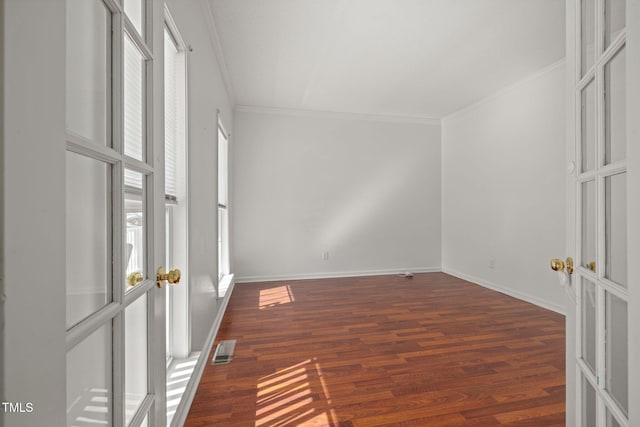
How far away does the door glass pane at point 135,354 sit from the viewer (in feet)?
2.82

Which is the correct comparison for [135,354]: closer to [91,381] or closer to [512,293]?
[91,381]

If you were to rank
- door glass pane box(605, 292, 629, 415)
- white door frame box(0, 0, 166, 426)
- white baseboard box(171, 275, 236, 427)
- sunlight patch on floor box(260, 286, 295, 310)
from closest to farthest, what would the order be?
white door frame box(0, 0, 166, 426) → door glass pane box(605, 292, 629, 415) → white baseboard box(171, 275, 236, 427) → sunlight patch on floor box(260, 286, 295, 310)

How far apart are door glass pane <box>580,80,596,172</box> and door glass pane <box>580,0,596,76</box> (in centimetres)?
8

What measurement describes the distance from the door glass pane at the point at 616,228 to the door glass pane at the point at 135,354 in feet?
4.46

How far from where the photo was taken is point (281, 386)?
5.99ft

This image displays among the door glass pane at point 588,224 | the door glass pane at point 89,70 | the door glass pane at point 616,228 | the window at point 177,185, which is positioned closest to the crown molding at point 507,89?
the door glass pane at point 588,224

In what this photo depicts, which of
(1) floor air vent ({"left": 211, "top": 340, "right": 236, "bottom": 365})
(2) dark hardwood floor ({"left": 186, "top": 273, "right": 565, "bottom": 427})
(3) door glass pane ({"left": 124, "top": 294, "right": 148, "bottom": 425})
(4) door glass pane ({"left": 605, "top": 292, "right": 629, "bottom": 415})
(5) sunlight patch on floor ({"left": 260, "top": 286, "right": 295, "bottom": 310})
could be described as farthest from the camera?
(5) sunlight patch on floor ({"left": 260, "top": 286, "right": 295, "bottom": 310})

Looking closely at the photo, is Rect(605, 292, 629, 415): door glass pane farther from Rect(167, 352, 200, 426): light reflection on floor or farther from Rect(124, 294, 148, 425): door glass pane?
Rect(167, 352, 200, 426): light reflection on floor

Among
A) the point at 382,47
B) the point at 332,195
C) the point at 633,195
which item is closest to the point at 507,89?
the point at 382,47

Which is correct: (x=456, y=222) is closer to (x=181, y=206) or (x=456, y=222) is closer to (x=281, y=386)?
(x=281, y=386)

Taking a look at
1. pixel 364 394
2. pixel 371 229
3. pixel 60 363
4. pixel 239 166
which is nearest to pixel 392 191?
pixel 371 229

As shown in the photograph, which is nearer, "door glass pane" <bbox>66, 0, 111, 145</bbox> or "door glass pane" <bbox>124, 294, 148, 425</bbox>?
"door glass pane" <bbox>66, 0, 111, 145</bbox>

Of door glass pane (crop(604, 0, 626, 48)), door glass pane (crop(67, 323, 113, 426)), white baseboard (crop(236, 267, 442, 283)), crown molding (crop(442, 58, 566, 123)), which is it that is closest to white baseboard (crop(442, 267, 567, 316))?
white baseboard (crop(236, 267, 442, 283))

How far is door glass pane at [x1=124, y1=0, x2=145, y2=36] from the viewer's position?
88 cm
